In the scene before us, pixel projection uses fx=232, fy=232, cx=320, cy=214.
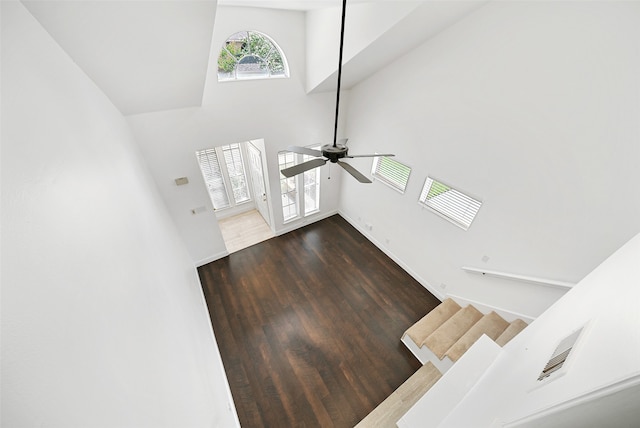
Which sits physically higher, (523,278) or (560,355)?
(560,355)

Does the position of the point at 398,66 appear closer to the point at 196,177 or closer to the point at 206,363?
the point at 196,177

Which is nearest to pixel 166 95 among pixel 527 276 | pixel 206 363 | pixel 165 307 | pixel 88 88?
pixel 88 88

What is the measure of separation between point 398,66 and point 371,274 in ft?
12.4

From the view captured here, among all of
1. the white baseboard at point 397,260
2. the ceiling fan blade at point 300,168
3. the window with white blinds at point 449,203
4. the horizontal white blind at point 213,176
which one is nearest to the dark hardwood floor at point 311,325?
the white baseboard at point 397,260

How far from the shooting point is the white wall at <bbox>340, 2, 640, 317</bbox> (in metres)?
2.12

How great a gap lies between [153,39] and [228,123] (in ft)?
6.05

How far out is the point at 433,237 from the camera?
411cm

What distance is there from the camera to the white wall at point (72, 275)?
0.70 metres

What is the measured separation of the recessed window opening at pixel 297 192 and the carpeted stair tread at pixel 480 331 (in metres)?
3.93

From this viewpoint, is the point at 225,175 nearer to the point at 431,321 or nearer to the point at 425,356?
the point at 431,321

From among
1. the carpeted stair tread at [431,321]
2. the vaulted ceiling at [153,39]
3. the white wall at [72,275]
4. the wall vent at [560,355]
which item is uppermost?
the vaulted ceiling at [153,39]

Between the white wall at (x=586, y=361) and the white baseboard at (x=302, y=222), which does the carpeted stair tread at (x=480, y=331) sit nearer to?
the white wall at (x=586, y=361)

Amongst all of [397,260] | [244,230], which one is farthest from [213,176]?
[397,260]

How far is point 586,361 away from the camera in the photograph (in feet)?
3.21
